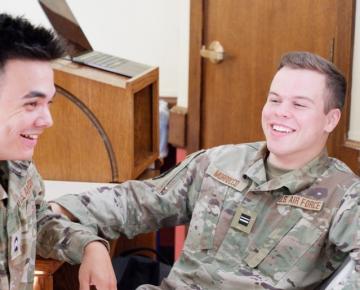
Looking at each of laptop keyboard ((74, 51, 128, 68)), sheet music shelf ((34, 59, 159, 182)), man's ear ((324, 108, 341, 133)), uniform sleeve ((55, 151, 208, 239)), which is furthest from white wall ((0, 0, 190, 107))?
man's ear ((324, 108, 341, 133))

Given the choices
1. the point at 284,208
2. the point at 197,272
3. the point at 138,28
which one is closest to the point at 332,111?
the point at 284,208

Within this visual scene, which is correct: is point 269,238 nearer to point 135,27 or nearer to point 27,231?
point 27,231

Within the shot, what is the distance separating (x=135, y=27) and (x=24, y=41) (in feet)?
6.83

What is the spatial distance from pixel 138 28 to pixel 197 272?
1.87 m

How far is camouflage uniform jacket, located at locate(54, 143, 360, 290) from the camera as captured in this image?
1.56 meters

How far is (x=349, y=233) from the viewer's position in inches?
58.6

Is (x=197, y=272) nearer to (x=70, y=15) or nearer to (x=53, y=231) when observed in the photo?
(x=53, y=231)

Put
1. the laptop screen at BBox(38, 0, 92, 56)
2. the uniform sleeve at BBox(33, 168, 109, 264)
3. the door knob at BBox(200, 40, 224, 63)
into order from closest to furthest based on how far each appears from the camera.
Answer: the uniform sleeve at BBox(33, 168, 109, 264), the laptop screen at BBox(38, 0, 92, 56), the door knob at BBox(200, 40, 224, 63)

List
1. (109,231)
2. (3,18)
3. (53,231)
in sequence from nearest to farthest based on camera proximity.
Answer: (3,18) < (53,231) < (109,231)

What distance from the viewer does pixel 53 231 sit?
1503 millimetres

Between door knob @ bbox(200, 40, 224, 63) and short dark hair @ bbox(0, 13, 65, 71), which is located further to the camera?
door knob @ bbox(200, 40, 224, 63)

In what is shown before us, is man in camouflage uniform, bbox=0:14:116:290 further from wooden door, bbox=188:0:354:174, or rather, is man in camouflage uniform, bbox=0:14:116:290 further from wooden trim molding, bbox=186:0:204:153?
wooden trim molding, bbox=186:0:204:153

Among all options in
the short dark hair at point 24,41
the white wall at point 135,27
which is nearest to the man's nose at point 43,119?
the short dark hair at point 24,41

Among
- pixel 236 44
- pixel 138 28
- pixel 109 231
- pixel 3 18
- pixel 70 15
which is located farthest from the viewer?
pixel 138 28
